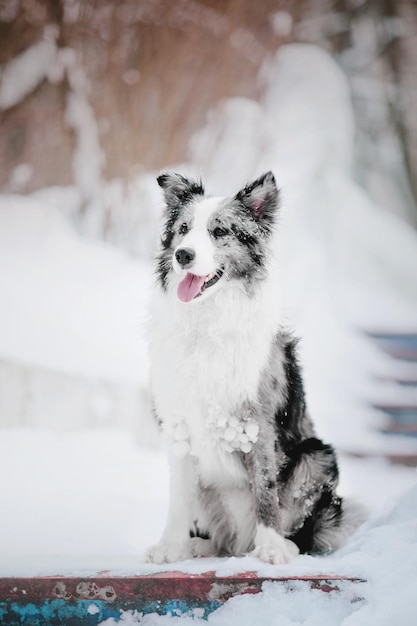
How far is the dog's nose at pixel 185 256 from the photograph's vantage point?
1904 mm

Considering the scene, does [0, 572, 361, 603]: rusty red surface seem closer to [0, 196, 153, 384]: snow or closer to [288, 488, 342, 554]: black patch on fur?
[288, 488, 342, 554]: black patch on fur

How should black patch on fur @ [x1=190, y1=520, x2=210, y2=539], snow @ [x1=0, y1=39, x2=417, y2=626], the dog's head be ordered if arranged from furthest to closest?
snow @ [x1=0, y1=39, x2=417, y2=626] < black patch on fur @ [x1=190, y1=520, x2=210, y2=539] < the dog's head

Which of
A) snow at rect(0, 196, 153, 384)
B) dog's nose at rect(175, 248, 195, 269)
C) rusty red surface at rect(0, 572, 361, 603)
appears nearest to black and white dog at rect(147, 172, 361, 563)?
dog's nose at rect(175, 248, 195, 269)

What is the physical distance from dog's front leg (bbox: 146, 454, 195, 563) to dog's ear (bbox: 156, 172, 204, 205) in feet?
2.73

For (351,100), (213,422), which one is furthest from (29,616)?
(351,100)

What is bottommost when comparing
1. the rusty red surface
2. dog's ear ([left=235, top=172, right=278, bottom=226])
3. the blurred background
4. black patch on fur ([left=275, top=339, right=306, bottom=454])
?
the rusty red surface

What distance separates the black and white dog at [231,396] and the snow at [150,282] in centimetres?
73

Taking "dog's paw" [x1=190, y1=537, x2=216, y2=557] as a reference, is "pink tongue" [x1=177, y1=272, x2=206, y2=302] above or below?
above

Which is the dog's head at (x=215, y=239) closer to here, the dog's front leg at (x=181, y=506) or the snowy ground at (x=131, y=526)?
the dog's front leg at (x=181, y=506)

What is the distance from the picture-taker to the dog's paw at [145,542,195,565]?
1919 millimetres

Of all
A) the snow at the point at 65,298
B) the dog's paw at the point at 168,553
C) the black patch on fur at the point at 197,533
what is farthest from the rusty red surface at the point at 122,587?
the snow at the point at 65,298

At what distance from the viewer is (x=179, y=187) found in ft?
7.13

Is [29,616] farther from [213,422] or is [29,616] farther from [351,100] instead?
[351,100]

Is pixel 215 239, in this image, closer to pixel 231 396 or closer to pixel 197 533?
pixel 231 396
